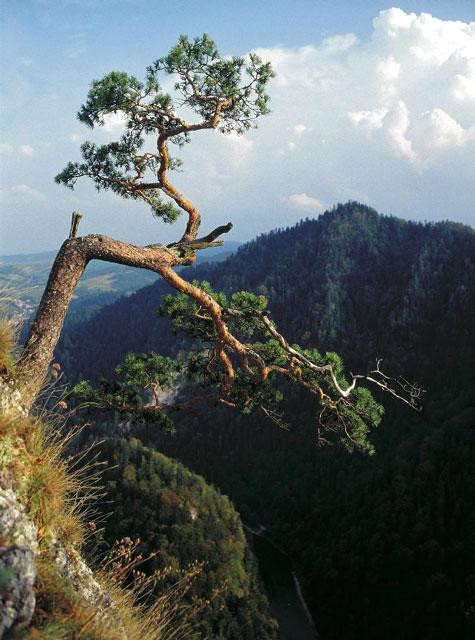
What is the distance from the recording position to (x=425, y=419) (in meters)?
192

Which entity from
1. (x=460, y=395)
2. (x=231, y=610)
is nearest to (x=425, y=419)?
(x=460, y=395)

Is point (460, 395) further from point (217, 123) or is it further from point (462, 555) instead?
point (217, 123)

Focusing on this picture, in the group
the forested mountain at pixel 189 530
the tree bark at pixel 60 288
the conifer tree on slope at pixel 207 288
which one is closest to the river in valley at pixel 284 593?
the forested mountain at pixel 189 530

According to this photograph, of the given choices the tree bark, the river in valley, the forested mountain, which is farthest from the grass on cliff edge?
the river in valley

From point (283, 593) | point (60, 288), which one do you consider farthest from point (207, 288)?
point (283, 593)

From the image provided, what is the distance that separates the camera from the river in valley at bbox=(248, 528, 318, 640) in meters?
133

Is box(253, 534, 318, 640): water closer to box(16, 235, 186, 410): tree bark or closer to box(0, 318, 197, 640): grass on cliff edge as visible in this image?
box(0, 318, 197, 640): grass on cliff edge

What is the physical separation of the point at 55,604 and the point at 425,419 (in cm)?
20768

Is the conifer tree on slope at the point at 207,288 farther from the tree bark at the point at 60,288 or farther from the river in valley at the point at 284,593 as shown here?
the river in valley at the point at 284,593

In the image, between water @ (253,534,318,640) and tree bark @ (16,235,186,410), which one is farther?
water @ (253,534,318,640)

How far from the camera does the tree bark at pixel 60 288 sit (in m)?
7.88

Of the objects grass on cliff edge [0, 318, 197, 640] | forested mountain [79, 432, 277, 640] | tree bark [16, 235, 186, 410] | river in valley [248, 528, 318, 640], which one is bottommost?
river in valley [248, 528, 318, 640]

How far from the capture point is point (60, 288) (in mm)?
8719

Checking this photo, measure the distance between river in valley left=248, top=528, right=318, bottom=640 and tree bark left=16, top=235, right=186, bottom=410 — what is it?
148 meters
